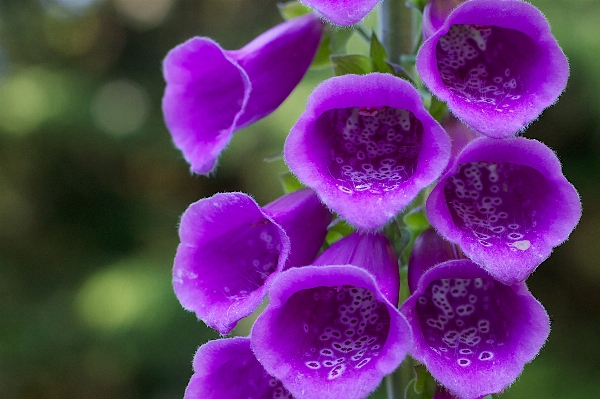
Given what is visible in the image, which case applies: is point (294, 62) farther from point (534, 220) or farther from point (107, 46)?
point (107, 46)

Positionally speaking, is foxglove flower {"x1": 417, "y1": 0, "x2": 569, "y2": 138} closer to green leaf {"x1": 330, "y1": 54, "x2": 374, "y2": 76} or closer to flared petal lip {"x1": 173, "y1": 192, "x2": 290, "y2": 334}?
green leaf {"x1": 330, "y1": 54, "x2": 374, "y2": 76}

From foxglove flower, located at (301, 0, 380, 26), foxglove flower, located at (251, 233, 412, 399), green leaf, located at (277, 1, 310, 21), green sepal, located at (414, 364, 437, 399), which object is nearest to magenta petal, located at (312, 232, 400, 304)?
foxglove flower, located at (251, 233, 412, 399)

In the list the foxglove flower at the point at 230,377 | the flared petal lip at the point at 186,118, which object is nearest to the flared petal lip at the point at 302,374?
the foxglove flower at the point at 230,377

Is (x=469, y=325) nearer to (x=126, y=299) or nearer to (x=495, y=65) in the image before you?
(x=495, y=65)

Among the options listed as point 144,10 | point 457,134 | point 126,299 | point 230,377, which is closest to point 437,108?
point 457,134

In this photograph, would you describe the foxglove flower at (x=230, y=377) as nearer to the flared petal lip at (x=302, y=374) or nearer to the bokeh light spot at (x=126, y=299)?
the flared petal lip at (x=302, y=374)

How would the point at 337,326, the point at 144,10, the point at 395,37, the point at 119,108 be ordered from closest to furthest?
the point at 337,326 < the point at 395,37 < the point at 119,108 < the point at 144,10

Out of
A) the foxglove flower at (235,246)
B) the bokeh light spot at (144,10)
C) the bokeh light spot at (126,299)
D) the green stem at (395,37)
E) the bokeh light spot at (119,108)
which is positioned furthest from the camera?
the bokeh light spot at (144,10)

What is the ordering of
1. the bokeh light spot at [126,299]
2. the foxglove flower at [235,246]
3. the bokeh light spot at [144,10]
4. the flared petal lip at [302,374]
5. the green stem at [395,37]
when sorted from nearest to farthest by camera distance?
the flared petal lip at [302,374] < the foxglove flower at [235,246] < the green stem at [395,37] < the bokeh light spot at [126,299] < the bokeh light spot at [144,10]
